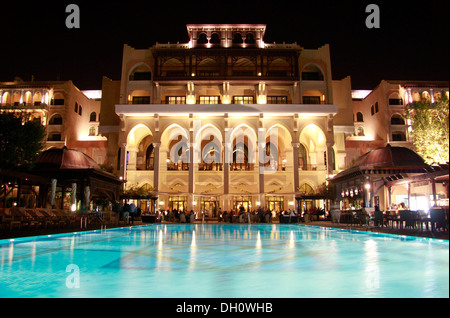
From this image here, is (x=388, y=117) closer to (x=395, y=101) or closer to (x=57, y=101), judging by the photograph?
(x=395, y=101)

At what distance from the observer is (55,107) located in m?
39.8

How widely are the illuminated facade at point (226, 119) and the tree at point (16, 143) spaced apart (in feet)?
51.8

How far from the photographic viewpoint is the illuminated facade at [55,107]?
39.1 metres

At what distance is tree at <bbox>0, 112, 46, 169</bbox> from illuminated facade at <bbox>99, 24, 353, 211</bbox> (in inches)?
622

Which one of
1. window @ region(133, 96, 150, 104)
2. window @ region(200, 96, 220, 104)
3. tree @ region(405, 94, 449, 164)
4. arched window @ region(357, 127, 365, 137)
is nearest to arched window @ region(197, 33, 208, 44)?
window @ region(200, 96, 220, 104)

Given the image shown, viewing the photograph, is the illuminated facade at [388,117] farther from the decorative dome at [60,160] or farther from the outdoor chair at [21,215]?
the outdoor chair at [21,215]

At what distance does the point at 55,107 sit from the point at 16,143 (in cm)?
2380

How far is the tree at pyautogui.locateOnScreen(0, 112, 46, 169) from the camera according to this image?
17.8 m

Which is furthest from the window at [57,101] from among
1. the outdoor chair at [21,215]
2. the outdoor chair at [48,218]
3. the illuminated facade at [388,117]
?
the illuminated facade at [388,117]

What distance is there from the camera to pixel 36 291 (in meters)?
3.84

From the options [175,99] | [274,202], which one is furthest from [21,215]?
[175,99]
